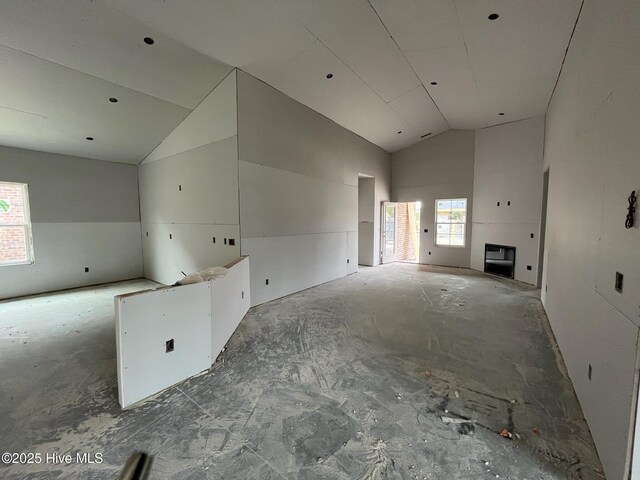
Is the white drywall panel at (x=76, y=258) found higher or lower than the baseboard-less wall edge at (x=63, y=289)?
higher

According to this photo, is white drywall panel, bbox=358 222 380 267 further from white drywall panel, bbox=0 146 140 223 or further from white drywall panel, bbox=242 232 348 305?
white drywall panel, bbox=0 146 140 223

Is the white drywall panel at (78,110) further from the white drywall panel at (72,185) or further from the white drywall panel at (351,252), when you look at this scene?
the white drywall panel at (351,252)

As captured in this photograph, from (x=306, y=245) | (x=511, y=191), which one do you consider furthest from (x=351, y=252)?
(x=511, y=191)

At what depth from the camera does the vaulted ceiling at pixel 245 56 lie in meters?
3.06

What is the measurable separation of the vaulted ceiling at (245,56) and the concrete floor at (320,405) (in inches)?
129

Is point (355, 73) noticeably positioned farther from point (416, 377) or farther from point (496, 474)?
point (496, 474)

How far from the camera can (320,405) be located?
2189 millimetres

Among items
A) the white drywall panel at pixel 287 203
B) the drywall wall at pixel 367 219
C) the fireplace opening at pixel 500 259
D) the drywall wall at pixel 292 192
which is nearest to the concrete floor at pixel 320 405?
the drywall wall at pixel 292 192

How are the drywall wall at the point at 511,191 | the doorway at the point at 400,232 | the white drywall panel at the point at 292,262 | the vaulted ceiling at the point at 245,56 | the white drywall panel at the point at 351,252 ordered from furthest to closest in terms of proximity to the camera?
the doorway at the point at 400,232 → the white drywall panel at the point at 351,252 → the drywall wall at the point at 511,191 → the white drywall panel at the point at 292,262 → the vaulted ceiling at the point at 245,56

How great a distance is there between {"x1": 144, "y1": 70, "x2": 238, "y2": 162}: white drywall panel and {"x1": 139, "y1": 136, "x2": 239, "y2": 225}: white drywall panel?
0.42ft

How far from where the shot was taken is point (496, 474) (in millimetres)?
1587

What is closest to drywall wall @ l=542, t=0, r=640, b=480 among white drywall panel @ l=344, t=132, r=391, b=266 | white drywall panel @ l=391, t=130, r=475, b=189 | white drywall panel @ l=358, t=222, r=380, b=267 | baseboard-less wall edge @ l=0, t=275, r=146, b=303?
white drywall panel @ l=344, t=132, r=391, b=266

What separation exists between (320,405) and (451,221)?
7264 millimetres

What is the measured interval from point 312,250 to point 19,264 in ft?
18.5
